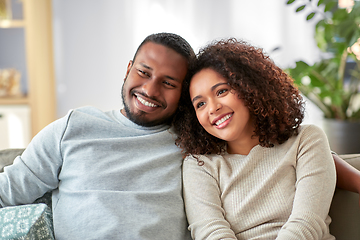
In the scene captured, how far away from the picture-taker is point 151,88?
4.18ft

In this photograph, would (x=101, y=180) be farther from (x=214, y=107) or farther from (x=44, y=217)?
(x=214, y=107)

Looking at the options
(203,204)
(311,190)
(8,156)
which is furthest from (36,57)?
(311,190)

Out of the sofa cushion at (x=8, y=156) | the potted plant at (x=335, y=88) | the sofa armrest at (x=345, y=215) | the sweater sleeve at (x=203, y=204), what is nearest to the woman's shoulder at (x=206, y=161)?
the sweater sleeve at (x=203, y=204)

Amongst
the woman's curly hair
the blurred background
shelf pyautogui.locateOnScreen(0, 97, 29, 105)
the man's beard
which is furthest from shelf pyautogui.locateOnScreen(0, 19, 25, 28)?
the woman's curly hair

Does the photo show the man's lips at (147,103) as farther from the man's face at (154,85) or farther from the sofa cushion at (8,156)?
the sofa cushion at (8,156)

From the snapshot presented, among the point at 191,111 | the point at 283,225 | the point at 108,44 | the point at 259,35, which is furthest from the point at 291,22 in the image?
the point at 283,225

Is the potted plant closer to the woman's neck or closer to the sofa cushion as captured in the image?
the woman's neck

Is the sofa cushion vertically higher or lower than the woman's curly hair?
lower

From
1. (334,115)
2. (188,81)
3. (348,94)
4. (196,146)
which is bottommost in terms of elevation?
(334,115)

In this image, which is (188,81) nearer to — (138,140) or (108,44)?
(138,140)

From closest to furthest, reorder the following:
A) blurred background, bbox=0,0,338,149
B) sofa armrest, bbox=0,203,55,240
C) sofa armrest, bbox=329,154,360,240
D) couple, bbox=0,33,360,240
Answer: sofa armrest, bbox=0,203,55,240 < couple, bbox=0,33,360,240 < sofa armrest, bbox=329,154,360,240 < blurred background, bbox=0,0,338,149

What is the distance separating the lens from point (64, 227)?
1.15m

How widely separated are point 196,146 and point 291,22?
8.47ft

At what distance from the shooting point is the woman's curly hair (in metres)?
1.20
